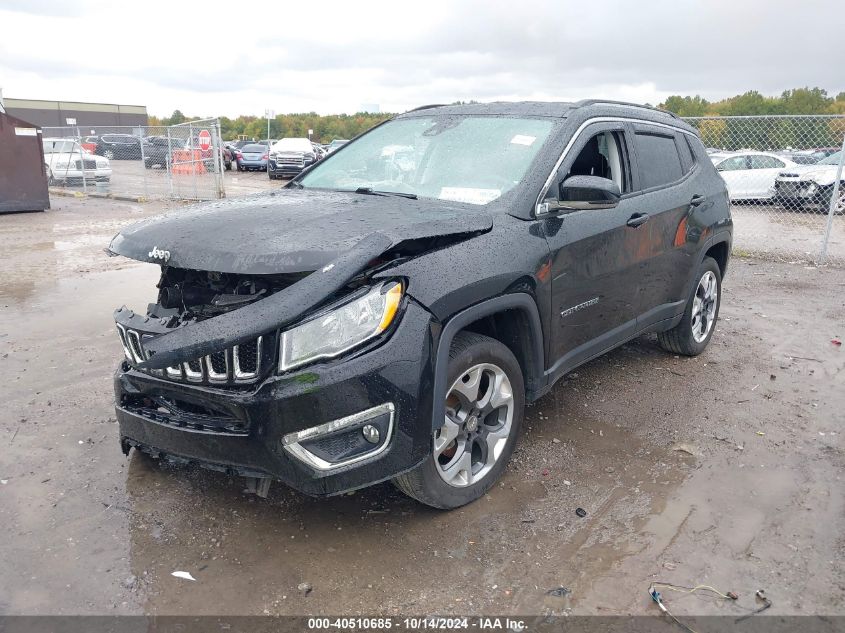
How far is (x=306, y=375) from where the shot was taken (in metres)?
2.62

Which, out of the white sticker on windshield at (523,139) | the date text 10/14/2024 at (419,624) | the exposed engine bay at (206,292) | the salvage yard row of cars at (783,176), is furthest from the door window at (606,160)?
the salvage yard row of cars at (783,176)

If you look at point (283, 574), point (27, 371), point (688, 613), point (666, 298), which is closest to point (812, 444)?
point (666, 298)

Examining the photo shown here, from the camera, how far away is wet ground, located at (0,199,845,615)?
2.72 meters

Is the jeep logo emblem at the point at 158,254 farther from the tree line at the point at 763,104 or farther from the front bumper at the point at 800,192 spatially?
the tree line at the point at 763,104

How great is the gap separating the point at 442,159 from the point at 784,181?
1508 cm

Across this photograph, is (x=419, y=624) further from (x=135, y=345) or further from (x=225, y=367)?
(x=135, y=345)

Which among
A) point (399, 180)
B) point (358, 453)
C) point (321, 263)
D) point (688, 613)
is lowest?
point (688, 613)

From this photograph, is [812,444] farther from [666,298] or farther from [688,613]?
[688,613]

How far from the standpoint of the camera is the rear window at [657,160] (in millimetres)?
4570

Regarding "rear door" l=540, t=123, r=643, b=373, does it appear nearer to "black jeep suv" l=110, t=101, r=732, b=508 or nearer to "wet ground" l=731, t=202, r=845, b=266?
"black jeep suv" l=110, t=101, r=732, b=508

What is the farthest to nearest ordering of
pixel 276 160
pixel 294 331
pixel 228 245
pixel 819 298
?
pixel 276 160, pixel 819 298, pixel 228 245, pixel 294 331

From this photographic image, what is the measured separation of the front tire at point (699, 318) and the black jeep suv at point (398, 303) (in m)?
1.06

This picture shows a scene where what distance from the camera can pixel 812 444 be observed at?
411cm

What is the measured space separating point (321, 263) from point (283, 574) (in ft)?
4.20
